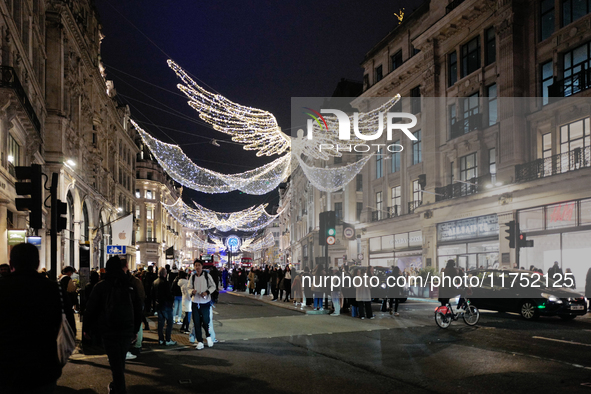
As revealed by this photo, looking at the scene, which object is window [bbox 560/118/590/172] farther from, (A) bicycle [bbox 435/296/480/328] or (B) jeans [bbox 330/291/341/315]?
(B) jeans [bbox 330/291/341/315]

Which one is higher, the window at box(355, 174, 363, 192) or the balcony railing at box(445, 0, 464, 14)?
the balcony railing at box(445, 0, 464, 14)

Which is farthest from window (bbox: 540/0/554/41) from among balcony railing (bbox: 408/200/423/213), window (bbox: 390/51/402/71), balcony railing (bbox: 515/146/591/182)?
window (bbox: 390/51/402/71)

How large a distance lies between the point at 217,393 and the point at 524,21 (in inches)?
1042

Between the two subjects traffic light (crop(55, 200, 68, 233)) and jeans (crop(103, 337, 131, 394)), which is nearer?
jeans (crop(103, 337, 131, 394))

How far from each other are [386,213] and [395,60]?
38.7 feet

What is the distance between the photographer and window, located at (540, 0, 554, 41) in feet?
84.1

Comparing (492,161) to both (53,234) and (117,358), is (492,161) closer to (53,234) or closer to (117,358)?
(53,234)

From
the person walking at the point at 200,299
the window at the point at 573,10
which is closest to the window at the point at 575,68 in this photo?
the window at the point at 573,10

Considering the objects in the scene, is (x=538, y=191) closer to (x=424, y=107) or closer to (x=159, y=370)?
(x=424, y=107)

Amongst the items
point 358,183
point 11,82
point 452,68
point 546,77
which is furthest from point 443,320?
point 358,183

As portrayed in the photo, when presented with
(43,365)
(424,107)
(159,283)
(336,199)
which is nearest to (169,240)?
(336,199)

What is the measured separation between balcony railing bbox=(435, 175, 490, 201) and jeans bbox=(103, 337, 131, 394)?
83.7 ft

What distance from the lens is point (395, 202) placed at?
40000 millimetres

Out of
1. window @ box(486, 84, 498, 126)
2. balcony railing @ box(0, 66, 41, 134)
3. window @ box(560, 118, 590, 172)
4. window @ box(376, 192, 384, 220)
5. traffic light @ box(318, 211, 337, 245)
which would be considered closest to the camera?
balcony railing @ box(0, 66, 41, 134)
